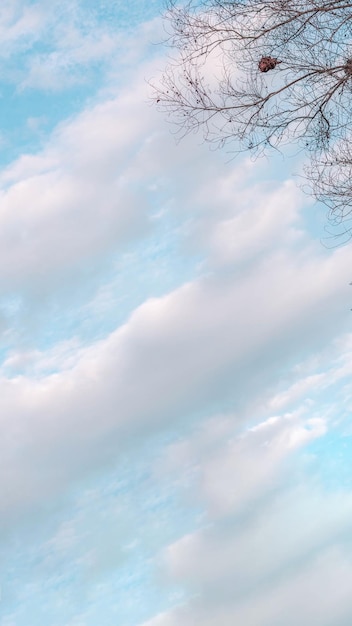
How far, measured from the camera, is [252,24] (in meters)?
7.85

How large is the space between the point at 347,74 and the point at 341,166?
38.2 inches

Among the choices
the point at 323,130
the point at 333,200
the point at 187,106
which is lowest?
the point at 333,200

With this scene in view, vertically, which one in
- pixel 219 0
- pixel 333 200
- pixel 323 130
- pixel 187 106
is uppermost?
pixel 219 0

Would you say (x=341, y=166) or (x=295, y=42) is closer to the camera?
(x=295, y=42)

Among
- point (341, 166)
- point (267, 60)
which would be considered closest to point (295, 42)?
point (267, 60)

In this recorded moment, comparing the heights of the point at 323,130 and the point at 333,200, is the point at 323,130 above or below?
above

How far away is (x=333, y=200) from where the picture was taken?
27.3 ft

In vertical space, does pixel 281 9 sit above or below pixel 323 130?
above

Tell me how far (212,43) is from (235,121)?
833 millimetres

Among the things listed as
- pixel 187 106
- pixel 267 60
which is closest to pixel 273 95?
pixel 267 60

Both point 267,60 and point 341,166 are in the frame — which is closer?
point 267,60

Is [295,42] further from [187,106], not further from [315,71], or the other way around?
[187,106]

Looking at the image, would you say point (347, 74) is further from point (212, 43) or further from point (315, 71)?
point (212, 43)

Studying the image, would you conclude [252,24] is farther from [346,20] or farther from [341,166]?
[341,166]
